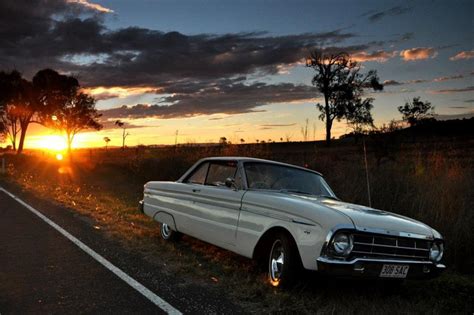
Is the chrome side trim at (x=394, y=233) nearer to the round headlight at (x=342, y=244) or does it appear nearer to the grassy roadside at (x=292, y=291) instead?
the round headlight at (x=342, y=244)

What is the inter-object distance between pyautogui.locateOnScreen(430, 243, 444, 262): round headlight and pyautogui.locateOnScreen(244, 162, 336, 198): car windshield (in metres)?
1.59

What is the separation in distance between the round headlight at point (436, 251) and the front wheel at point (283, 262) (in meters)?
1.56

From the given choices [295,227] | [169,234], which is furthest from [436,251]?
[169,234]

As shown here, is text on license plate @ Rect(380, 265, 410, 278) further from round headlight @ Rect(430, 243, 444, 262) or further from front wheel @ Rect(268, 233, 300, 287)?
front wheel @ Rect(268, 233, 300, 287)

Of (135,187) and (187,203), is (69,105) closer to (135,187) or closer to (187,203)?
(135,187)

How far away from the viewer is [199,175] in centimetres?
771

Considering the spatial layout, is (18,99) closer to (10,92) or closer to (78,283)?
(10,92)

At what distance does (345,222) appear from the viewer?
498cm

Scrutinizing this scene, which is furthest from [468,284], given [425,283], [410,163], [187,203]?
[410,163]

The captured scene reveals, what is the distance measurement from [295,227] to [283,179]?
153 centimetres

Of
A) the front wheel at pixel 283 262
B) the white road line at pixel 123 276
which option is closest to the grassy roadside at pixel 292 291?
the front wheel at pixel 283 262

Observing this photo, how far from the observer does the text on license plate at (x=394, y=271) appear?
16.7 feet

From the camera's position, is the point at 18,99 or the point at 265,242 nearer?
the point at 265,242

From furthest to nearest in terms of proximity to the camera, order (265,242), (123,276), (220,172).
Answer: (220,172) → (123,276) → (265,242)
